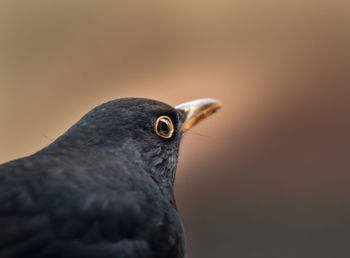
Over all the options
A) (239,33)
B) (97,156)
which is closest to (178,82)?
(239,33)

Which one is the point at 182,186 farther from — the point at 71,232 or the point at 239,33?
the point at 71,232

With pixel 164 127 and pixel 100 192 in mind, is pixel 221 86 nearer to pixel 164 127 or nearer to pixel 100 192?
pixel 164 127

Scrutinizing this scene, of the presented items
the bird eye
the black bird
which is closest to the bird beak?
the bird eye

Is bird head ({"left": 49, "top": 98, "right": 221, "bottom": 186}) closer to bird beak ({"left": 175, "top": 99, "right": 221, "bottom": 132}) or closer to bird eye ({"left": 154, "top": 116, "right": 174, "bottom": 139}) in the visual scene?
bird eye ({"left": 154, "top": 116, "right": 174, "bottom": 139})

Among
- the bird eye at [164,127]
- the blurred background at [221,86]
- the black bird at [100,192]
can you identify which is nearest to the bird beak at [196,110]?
the bird eye at [164,127]

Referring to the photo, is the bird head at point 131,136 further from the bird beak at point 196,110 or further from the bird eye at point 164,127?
the bird beak at point 196,110

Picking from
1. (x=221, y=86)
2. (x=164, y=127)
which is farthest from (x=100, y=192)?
(x=221, y=86)
